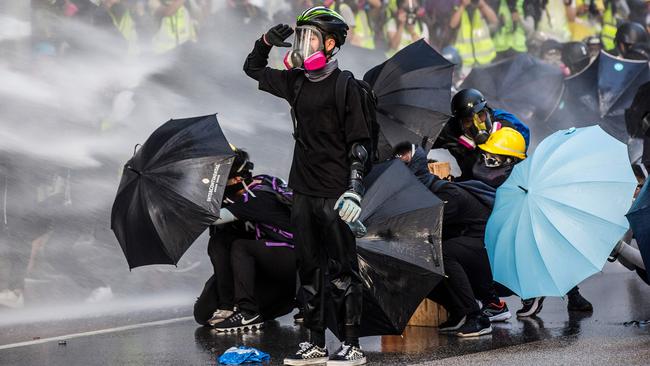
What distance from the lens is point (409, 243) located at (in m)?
6.02

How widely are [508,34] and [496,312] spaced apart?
5.90m

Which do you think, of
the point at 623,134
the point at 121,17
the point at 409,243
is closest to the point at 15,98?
the point at 121,17

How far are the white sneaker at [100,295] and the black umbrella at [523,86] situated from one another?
4.89 meters

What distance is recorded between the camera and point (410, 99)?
732 centimetres

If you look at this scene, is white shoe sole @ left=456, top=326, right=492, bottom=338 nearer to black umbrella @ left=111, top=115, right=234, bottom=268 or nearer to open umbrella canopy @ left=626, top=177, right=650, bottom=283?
open umbrella canopy @ left=626, top=177, right=650, bottom=283

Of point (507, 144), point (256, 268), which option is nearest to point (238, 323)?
point (256, 268)

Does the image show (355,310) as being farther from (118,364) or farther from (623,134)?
(623,134)

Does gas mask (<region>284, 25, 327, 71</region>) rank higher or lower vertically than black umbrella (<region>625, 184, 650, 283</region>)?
higher

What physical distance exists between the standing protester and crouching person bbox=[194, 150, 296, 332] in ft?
5.31

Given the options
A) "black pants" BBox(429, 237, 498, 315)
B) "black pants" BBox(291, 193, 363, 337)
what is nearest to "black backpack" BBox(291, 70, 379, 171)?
"black pants" BBox(291, 193, 363, 337)

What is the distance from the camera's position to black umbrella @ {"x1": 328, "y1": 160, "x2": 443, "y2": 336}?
5.90m

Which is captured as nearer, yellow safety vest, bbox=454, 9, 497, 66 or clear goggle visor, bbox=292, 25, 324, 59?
clear goggle visor, bbox=292, 25, 324, 59

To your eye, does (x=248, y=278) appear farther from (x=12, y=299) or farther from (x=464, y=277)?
(x=12, y=299)

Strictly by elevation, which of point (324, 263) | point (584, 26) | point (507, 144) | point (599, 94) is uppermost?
point (584, 26)
